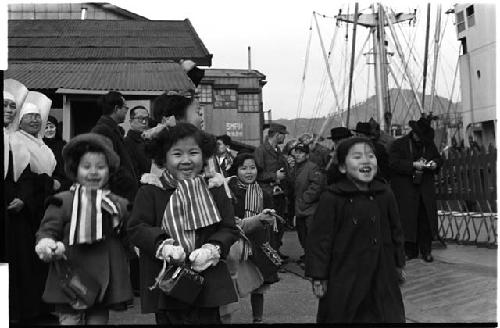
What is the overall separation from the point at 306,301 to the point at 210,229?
225cm

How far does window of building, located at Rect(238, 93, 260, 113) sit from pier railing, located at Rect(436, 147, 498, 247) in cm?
265

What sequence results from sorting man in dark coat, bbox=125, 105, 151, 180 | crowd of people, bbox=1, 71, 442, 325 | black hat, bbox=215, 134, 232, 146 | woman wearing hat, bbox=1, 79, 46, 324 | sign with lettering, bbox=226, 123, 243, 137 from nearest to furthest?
1. crowd of people, bbox=1, 71, 442, 325
2. woman wearing hat, bbox=1, 79, 46, 324
3. man in dark coat, bbox=125, 105, 151, 180
4. black hat, bbox=215, 134, 232, 146
5. sign with lettering, bbox=226, 123, 243, 137

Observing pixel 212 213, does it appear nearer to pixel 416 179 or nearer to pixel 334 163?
pixel 334 163

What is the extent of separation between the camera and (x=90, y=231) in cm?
383

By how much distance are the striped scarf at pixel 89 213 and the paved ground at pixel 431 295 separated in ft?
4.80

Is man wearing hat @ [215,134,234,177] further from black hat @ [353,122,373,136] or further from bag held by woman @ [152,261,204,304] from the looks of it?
bag held by woman @ [152,261,204,304]

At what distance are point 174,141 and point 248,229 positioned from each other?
3.77ft

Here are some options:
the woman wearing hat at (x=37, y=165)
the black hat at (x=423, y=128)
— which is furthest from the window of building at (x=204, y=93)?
the woman wearing hat at (x=37, y=165)

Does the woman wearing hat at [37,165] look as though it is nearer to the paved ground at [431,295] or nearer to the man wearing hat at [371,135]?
the paved ground at [431,295]

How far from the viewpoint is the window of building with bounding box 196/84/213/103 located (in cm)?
941

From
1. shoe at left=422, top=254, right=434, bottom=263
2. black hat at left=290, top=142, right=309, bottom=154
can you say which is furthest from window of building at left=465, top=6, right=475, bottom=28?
shoe at left=422, top=254, right=434, bottom=263

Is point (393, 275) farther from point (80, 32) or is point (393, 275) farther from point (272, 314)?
point (80, 32)

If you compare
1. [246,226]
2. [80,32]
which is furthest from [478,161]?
[80,32]

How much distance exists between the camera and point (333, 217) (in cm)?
412
